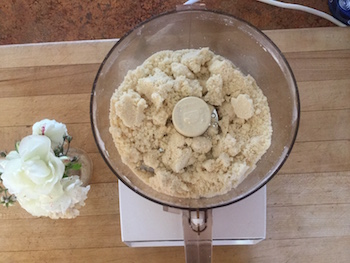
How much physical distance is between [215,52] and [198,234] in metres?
0.29

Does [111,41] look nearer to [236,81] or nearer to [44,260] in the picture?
[236,81]

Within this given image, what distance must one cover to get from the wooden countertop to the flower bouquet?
0.46 feet

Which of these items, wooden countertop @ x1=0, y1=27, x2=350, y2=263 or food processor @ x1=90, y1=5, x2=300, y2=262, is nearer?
food processor @ x1=90, y1=5, x2=300, y2=262

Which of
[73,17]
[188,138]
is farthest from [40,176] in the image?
[73,17]

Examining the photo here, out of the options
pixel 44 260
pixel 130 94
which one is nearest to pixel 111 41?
pixel 130 94

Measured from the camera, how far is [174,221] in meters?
0.67

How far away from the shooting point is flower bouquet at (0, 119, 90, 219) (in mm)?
506

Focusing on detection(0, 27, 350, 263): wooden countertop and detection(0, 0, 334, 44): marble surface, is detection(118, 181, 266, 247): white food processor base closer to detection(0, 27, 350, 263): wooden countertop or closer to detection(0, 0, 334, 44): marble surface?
detection(0, 27, 350, 263): wooden countertop

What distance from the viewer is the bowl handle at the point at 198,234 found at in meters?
0.57

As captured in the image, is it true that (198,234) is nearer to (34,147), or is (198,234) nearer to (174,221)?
(174,221)

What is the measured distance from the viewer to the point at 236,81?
0.57 m

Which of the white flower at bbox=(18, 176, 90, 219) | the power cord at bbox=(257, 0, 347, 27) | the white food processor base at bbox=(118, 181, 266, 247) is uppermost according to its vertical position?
the power cord at bbox=(257, 0, 347, 27)

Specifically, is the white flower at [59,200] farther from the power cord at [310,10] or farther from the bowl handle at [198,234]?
the power cord at [310,10]

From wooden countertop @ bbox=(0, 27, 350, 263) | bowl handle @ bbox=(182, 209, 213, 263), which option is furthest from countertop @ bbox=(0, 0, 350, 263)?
bowl handle @ bbox=(182, 209, 213, 263)
